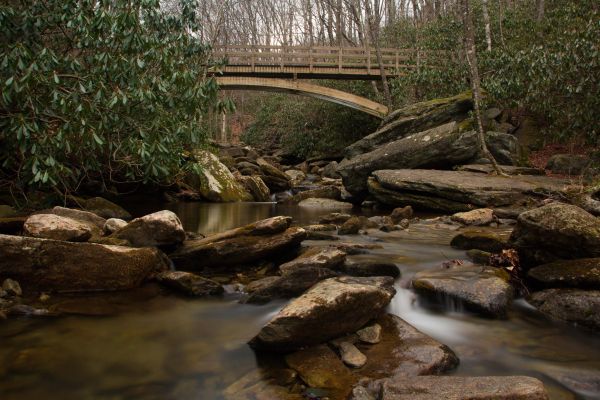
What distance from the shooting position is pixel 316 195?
1453 centimetres

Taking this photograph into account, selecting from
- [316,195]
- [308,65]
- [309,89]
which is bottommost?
[316,195]

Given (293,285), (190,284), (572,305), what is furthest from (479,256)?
(190,284)

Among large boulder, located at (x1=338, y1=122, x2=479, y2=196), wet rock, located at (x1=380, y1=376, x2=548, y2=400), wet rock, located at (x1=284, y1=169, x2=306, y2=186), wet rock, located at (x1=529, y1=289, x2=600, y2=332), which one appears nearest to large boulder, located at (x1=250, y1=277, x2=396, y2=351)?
wet rock, located at (x1=380, y1=376, x2=548, y2=400)

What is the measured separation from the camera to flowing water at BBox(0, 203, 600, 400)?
2.98 meters

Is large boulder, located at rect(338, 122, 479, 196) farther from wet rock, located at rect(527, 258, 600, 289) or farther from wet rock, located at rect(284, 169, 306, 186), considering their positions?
wet rock, located at rect(527, 258, 600, 289)

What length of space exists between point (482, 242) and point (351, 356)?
12.2 feet

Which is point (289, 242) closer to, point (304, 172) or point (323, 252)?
point (323, 252)

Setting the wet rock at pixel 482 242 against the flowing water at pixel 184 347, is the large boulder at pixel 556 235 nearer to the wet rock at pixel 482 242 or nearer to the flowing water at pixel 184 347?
the flowing water at pixel 184 347

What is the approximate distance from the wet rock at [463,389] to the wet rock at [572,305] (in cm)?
165

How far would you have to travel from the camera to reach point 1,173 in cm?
841

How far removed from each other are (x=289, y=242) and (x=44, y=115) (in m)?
4.19

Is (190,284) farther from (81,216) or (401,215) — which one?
(401,215)

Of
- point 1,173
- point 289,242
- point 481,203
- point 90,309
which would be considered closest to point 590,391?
point 289,242

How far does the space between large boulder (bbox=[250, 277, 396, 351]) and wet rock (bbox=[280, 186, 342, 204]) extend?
10177 mm
